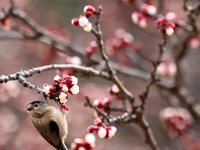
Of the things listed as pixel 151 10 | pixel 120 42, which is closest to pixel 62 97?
pixel 151 10

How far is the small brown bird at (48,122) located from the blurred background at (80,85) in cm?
170

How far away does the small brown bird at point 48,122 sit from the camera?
2246 mm

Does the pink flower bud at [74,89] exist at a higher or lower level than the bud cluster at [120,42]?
lower

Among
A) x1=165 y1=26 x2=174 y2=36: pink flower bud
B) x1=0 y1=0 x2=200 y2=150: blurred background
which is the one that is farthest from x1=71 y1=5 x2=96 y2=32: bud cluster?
x1=0 y1=0 x2=200 y2=150: blurred background

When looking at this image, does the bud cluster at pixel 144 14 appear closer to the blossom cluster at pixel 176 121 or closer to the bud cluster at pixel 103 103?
the bud cluster at pixel 103 103

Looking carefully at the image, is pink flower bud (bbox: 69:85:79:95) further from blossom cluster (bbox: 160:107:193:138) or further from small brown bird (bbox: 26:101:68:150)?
blossom cluster (bbox: 160:107:193:138)

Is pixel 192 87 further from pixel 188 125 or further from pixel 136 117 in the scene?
pixel 136 117

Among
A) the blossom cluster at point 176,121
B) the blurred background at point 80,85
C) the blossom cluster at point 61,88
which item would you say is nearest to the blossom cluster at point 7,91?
the blurred background at point 80,85

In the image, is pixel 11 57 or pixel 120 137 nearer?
pixel 120 137

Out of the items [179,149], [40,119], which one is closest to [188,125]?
[179,149]

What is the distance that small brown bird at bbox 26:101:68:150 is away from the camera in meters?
2.25

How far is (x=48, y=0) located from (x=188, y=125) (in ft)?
18.6

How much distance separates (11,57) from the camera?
6.32 meters

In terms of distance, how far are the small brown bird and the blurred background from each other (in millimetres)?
1697
